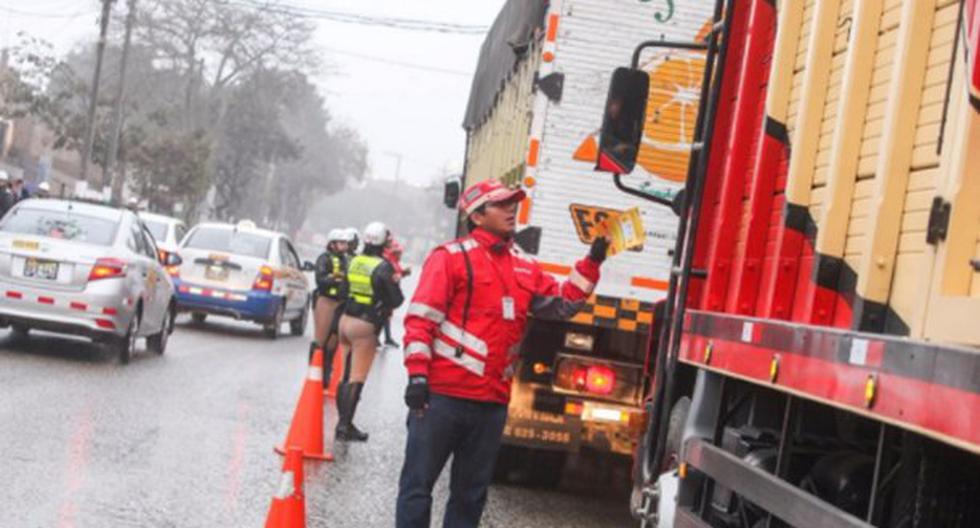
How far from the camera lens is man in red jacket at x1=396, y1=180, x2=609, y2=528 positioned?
6.86 metres

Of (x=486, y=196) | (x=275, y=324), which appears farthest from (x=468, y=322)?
(x=275, y=324)

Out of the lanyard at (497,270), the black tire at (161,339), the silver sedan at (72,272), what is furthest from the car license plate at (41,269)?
the lanyard at (497,270)

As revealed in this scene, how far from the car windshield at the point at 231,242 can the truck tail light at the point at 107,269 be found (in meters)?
7.75

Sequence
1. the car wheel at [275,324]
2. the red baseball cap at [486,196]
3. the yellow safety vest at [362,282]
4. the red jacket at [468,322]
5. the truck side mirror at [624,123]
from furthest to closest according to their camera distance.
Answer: the car wheel at [275,324]
the yellow safety vest at [362,282]
the truck side mirror at [624,123]
the red baseball cap at [486,196]
the red jacket at [468,322]

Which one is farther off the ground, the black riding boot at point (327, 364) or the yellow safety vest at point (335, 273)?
the yellow safety vest at point (335, 273)

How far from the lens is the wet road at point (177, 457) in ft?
28.9

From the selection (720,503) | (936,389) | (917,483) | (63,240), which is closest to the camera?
(936,389)

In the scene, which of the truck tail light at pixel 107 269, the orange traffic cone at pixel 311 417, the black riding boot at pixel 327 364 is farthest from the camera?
the black riding boot at pixel 327 364

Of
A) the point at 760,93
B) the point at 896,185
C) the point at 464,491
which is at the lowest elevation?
the point at 464,491

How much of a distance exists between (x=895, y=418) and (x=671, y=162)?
6.44 meters

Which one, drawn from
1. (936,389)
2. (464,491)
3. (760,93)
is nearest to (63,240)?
(464,491)

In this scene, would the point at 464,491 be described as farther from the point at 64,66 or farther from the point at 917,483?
the point at 64,66

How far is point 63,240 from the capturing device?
15797 mm

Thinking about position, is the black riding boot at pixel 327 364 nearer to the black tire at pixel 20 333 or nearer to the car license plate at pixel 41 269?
the car license plate at pixel 41 269
